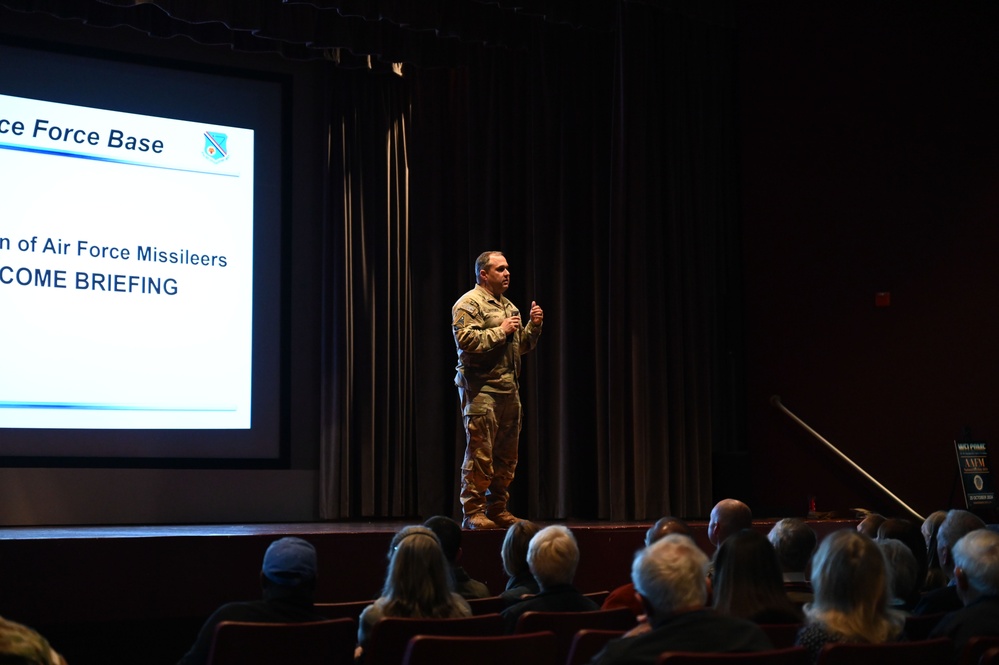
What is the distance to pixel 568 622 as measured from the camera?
2.93 meters

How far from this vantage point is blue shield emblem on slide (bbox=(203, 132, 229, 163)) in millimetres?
7031

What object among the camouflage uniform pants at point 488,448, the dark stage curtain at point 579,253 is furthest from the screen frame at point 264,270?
the camouflage uniform pants at point 488,448

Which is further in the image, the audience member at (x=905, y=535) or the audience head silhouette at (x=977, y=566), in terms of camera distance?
the audience member at (x=905, y=535)

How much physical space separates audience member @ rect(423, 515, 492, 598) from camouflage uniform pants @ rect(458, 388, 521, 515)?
201cm

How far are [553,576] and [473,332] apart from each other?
2.67 m

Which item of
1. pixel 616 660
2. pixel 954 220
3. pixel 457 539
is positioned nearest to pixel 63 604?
pixel 457 539

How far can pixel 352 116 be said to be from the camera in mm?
7547

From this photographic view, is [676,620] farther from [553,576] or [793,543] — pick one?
[793,543]

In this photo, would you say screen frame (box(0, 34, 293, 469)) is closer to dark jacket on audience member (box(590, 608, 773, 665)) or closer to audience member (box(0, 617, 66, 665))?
dark jacket on audience member (box(590, 608, 773, 665))

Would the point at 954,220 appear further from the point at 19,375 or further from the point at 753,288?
the point at 19,375

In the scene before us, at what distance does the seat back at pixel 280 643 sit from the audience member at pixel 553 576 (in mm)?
572

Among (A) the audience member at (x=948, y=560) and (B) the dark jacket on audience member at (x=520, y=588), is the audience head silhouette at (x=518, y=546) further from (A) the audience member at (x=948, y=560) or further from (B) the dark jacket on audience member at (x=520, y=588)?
(A) the audience member at (x=948, y=560)

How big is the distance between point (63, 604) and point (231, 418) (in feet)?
8.81

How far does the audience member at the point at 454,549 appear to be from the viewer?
3.63 meters
